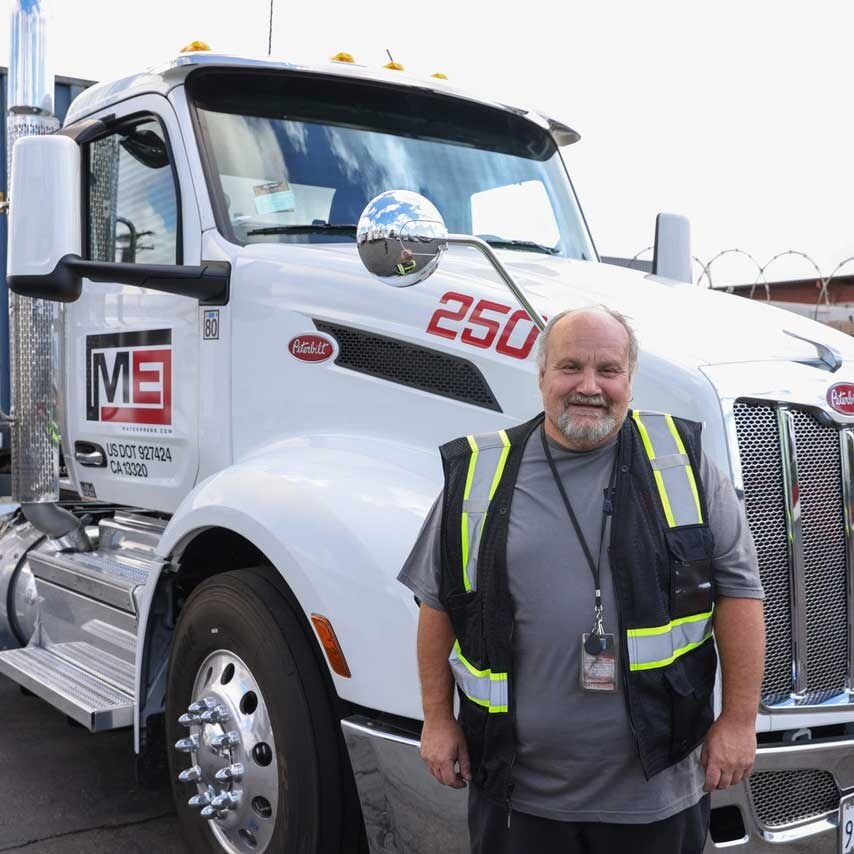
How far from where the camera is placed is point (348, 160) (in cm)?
389

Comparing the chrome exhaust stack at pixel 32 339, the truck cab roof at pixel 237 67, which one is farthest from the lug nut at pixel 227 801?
the truck cab roof at pixel 237 67

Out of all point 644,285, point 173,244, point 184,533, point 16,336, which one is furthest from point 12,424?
point 644,285

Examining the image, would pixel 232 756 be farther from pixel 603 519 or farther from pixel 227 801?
pixel 603 519

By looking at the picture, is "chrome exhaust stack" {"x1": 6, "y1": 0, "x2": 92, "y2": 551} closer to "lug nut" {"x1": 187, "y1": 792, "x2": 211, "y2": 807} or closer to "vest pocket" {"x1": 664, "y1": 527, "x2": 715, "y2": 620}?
"lug nut" {"x1": 187, "y1": 792, "x2": 211, "y2": 807}

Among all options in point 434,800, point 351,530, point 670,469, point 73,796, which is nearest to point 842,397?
point 670,469

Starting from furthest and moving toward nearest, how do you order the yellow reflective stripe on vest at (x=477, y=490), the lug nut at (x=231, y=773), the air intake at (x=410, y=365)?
the lug nut at (x=231, y=773) → the air intake at (x=410, y=365) → the yellow reflective stripe on vest at (x=477, y=490)

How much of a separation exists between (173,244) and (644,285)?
1675mm

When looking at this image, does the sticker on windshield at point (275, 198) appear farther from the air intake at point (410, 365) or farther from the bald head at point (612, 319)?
the bald head at point (612, 319)

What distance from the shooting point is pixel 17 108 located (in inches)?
184

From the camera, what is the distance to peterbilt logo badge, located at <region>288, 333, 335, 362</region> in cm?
346

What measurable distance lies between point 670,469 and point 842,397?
32.7 inches

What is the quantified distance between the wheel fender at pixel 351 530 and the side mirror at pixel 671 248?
186 centimetres

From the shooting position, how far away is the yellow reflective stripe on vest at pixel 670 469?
2.14 metres

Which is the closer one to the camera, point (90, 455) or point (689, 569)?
point (689, 569)
